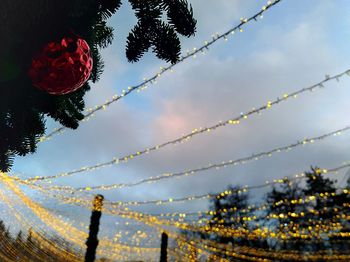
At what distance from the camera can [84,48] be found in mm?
1457

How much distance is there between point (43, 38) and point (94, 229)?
6.80 metres

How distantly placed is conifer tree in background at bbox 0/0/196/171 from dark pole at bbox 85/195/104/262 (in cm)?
610

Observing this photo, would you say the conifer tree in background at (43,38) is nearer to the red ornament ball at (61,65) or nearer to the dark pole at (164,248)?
the red ornament ball at (61,65)

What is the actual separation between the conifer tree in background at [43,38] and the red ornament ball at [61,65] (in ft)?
0.11

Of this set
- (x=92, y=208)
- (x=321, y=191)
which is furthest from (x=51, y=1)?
(x=321, y=191)

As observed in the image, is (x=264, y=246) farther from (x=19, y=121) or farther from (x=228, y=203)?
(x=19, y=121)

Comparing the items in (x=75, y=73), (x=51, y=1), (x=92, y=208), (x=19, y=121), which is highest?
(x=92, y=208)

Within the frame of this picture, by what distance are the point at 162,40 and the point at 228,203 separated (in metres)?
26.8

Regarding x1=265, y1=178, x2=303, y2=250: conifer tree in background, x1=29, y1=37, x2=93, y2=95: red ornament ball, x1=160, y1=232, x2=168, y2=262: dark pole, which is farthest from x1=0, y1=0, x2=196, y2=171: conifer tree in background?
x1=265, y1=178, x2=303, y2=250: conifer tree in background

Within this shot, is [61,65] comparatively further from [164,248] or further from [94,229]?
[164,248]

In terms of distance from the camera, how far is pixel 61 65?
4.66ft

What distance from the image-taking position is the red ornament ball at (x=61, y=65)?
4.50ft

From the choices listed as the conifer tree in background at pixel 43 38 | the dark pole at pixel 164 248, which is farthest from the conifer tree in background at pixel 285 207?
the conifer tree in background at pixel 43 38

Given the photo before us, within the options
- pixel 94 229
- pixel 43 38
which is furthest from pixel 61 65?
pixel 94 229
